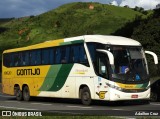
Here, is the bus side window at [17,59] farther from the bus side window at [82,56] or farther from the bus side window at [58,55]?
the bus side window at [82,56]

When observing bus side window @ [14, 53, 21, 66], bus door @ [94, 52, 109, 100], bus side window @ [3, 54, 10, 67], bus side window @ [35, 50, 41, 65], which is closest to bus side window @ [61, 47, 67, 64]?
bus side window @ [35, 50, 41, 65]

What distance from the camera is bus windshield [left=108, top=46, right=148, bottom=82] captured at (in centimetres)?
2139

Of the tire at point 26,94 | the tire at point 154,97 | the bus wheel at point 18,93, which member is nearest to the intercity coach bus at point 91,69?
the tire at point 26,94

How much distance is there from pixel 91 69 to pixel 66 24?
76.6 m

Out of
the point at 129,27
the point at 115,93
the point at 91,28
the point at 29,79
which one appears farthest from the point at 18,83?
the point at 91,28

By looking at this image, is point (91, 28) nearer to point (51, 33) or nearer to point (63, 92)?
point (51, 33)

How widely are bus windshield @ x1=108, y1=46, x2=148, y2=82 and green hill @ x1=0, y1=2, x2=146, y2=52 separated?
65173 mm

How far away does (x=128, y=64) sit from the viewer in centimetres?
2161

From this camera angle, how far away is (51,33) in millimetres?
95688

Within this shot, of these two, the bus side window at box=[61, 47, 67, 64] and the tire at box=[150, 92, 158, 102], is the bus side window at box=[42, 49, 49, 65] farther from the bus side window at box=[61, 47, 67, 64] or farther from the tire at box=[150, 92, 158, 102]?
the tire at box=[150, 92, 158, 102]

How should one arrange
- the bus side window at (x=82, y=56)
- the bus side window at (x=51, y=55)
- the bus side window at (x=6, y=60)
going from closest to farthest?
the bus side window at (x=82, y=56) < the bus side window at (x=51, y=55) < the bus side window at (x=6, y=60)

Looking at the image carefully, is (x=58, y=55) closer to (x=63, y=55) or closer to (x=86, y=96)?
(x=63, y=55)

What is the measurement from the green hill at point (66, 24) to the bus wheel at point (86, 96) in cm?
6431

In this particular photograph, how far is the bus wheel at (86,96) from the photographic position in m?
22.6
